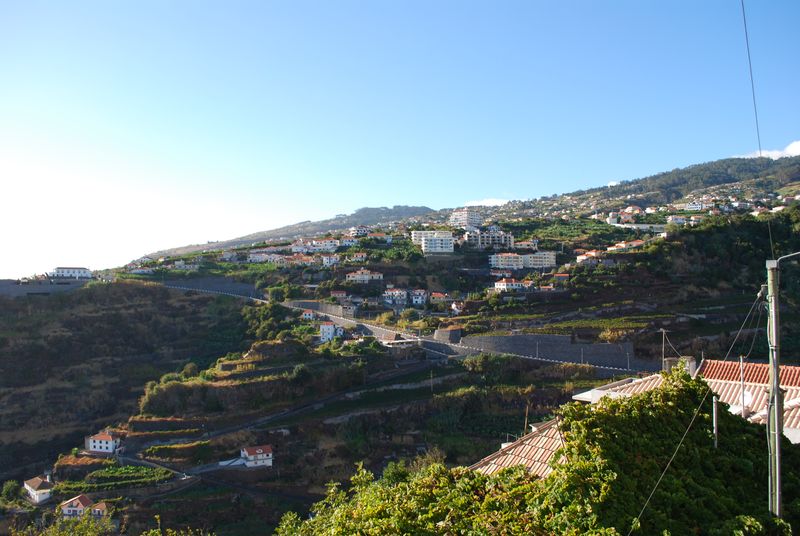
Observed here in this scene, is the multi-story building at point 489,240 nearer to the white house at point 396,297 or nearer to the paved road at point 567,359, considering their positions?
the white house at point 396,297

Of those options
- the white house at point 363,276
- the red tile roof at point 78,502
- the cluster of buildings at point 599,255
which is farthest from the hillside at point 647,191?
the red tile roof at point 78,502

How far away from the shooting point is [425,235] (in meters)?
55.3

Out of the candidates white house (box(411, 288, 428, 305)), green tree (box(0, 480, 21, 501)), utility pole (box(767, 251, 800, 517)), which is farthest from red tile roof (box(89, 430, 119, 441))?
utility pole (box(767, 251, 800, 517))

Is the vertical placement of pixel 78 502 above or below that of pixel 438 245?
below

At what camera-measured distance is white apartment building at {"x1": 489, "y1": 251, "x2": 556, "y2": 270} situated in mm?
48219

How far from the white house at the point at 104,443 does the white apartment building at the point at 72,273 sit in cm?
2754

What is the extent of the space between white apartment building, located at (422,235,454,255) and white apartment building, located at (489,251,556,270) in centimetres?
465

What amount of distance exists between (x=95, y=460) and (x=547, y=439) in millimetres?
20140

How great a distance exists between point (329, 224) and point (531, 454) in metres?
140

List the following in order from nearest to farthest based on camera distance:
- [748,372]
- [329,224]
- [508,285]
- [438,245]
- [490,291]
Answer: [748,372], [490,291], [508,285], [438,245], [329,224]

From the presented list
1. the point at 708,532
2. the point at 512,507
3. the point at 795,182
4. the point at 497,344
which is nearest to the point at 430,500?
the point at 512,507

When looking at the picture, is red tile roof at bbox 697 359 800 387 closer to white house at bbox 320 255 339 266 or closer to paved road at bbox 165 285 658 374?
paved road at bbox 165 285 658 374

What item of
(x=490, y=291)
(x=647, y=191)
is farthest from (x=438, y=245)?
(x=647, y=191)

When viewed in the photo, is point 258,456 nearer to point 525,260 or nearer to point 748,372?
point 748,372
